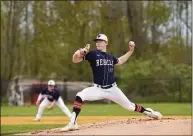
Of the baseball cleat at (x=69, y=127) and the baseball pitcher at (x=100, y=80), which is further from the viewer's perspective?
the baseball pitcher at (x=100, y=80)

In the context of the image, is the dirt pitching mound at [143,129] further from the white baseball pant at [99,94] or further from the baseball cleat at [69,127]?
the white baseball pant at [99,94]

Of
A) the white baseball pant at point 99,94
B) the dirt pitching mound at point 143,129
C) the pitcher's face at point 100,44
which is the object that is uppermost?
the pitcher's face at point 100,44

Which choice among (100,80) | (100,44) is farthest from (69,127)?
(100,44)

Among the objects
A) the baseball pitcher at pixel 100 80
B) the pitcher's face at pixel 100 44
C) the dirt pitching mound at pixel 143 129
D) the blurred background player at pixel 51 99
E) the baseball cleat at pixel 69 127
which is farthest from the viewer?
the blurred background player at pixel 51 99

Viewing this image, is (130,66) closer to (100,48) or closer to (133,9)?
(133,9)

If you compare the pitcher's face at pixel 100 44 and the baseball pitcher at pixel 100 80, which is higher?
the pitcher's face at pixel 100 44

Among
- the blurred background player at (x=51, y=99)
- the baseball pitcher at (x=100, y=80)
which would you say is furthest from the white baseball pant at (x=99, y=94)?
the blurred background player at (x=51, y=99)

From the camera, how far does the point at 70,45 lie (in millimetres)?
50812

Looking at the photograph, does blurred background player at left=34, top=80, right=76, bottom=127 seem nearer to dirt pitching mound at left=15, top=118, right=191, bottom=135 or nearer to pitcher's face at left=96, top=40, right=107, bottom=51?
pitcher's face at left=96, top=40, right=107, bottom=51

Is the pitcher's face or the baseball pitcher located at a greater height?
the pitcher's face

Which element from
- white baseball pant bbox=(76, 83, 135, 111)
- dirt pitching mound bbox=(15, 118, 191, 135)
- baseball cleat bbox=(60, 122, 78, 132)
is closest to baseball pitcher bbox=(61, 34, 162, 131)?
white baseball pant bbox=(76, 83, 135, 111)

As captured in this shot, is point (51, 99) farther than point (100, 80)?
Yes

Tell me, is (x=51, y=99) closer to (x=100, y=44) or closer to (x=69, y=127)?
(x=100, y=44)

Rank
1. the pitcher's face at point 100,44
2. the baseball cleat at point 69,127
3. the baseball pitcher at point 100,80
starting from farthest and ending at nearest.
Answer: the pitcher's face at point 100,44, the baseball pitcher at point 100,80, the baseball cleat at point 69,127
